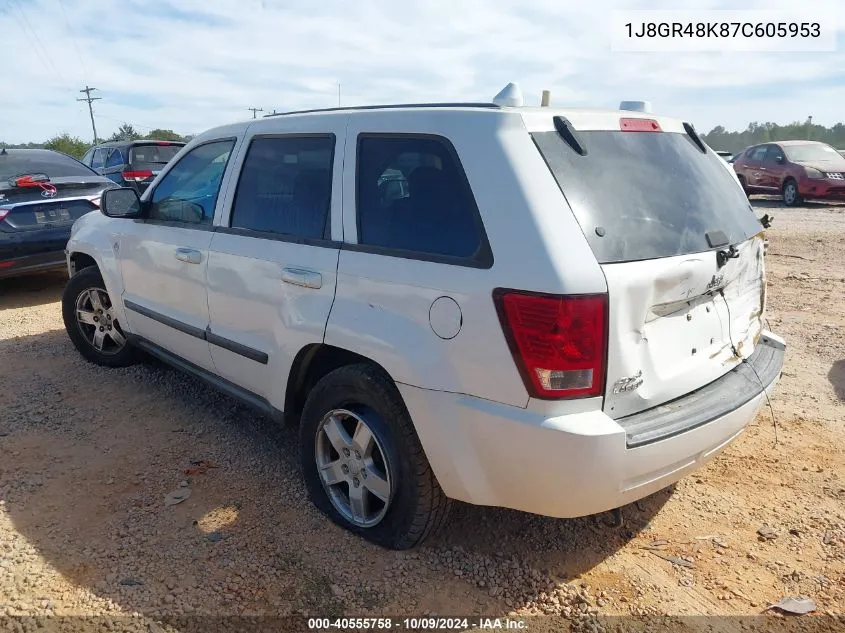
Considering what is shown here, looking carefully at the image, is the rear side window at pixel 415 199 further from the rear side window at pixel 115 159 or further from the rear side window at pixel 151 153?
the rear side window at pixel 115 159

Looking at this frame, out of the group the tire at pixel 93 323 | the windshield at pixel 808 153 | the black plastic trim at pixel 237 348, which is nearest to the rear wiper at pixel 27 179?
the tire at pixel 93 323

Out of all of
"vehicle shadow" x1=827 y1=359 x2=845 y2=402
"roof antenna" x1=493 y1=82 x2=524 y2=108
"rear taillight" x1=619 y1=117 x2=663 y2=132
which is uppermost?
"roof antenna" x1=493 y1=82 x2=524 y2=108

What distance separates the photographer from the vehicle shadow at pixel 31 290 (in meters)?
7.11

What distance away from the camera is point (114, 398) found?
4.39 m

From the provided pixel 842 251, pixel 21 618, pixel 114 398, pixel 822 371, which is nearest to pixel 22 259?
pixel 114 398

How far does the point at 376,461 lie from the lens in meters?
2.81

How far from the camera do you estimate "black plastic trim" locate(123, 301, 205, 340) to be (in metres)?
3.71

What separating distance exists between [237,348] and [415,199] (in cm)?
138

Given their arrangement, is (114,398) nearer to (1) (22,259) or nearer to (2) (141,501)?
(2) (141,501)

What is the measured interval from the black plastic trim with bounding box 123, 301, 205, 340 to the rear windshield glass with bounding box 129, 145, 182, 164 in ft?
29.4

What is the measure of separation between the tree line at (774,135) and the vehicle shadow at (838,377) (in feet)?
147

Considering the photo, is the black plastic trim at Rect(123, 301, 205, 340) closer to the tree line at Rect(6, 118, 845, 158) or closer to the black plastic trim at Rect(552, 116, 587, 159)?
the black plastic trim at Rect(552, 116, 587, 159)

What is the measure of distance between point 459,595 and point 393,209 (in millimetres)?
1579

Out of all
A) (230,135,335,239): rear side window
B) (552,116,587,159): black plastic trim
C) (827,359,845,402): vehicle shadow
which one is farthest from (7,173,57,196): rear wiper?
(827,359,845,402): vehicle shadow
